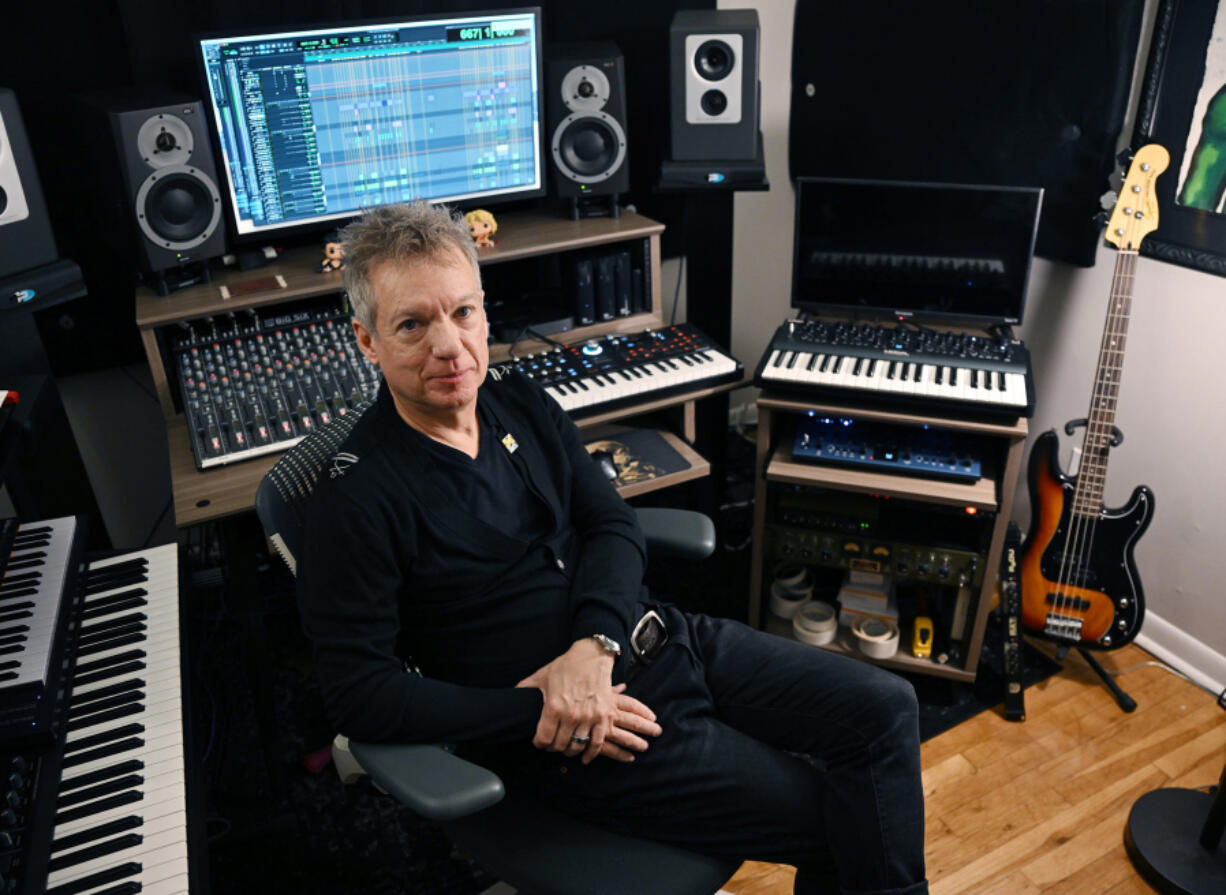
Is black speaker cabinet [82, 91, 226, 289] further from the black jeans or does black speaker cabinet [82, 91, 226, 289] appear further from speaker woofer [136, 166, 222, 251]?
the black jeans

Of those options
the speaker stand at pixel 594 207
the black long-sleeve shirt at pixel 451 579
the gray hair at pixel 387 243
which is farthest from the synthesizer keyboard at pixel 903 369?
the gray hair at pixel 387 243

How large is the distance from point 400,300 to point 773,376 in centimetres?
102

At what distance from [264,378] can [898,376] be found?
1.34 meters

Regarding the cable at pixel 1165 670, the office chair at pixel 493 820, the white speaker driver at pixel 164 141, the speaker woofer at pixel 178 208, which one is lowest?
the cable at pixel 1165 670

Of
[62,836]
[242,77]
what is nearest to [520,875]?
[62,836]

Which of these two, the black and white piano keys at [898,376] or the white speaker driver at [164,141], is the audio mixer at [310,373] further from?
the white speaker driver at [164,141]

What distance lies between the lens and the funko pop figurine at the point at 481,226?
2215 millimetres

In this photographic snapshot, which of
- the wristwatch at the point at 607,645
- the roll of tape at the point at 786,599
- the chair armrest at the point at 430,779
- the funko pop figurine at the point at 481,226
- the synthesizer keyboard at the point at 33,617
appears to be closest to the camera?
the chair armrest at the point at 430,779

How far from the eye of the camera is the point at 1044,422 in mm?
2648

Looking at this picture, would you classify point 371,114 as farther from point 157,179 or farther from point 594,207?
point 594,207

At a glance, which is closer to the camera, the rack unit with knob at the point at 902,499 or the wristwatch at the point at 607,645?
the wristwatch at the point at 607,645

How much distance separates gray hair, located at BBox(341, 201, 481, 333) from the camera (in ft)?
4.43

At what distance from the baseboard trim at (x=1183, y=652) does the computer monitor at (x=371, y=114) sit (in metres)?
1.94

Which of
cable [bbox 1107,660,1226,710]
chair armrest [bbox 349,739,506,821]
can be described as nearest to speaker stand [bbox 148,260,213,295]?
chair armrest [bbox 349,739,506,821]
